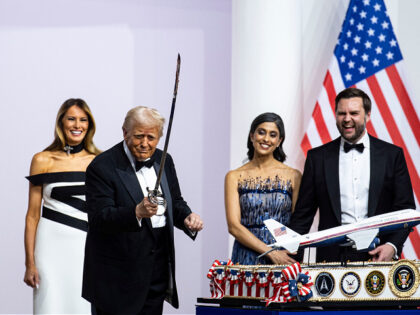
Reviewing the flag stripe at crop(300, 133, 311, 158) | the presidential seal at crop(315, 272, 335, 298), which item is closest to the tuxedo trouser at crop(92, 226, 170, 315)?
the presidential seal at crop(315, 272, 335, 298)

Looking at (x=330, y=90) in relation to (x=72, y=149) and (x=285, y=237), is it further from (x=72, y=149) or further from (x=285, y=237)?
(x=285, y=237)

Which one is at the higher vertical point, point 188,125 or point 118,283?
point 188,125

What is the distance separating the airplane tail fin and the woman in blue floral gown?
56 centimetres

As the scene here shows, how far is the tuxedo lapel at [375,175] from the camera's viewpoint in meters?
3.90

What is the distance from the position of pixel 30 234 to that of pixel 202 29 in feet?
9.53

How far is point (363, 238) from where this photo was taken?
339 centimetres

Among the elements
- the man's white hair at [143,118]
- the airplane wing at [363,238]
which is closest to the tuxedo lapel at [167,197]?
the man's white hair at [143,118]

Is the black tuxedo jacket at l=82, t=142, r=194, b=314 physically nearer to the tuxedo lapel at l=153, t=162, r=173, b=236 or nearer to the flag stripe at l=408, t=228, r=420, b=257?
the tuxedo lapel at l=153, t=162, r=173, b=236

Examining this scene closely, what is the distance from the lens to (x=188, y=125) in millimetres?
6762

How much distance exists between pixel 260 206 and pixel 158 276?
1140 millimetres

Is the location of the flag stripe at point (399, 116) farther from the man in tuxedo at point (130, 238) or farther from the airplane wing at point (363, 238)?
the man in tuxedo at point (130, 238)

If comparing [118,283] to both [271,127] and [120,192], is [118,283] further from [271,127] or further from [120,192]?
[271,127]

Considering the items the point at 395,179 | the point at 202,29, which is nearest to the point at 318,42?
the point at 202,29

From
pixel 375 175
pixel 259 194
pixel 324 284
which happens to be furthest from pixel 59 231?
pixel 324 284
